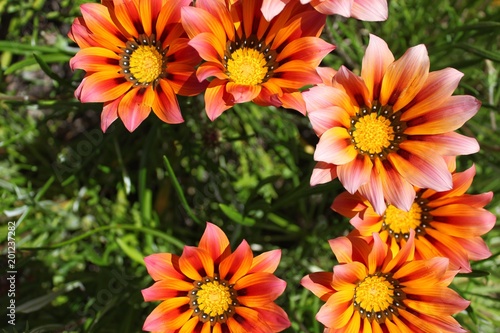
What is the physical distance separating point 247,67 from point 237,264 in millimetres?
554

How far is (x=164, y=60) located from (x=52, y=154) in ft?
3.59

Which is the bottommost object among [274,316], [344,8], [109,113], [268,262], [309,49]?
[274,316]

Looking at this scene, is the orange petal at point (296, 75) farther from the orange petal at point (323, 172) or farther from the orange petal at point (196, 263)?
the orange petal at point (196, 263)

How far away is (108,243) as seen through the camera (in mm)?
2174

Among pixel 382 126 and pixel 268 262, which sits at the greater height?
pixel 382 126

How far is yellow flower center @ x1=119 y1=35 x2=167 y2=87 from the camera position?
58.2 inches

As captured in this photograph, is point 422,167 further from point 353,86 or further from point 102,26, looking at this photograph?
point 102,26

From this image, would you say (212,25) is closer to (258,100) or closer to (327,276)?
(258,100)

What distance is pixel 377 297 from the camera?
4.85 ft

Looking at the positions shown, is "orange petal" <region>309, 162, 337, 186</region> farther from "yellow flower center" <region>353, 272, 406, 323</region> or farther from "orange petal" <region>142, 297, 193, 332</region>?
"orange petal" <region>142, 297, 193, 332</region>

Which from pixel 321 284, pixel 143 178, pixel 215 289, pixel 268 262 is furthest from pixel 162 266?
pixel 143 178

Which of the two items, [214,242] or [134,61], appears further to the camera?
[134,61]

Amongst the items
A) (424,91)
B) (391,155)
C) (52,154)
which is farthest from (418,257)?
(52,154)

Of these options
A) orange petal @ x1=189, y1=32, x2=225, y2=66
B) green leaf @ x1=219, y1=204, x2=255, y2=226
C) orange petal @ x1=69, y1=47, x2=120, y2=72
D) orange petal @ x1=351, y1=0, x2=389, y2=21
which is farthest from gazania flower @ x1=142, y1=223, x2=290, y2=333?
orange petal @ x1=351, y1=0, x2=389, y2=21
